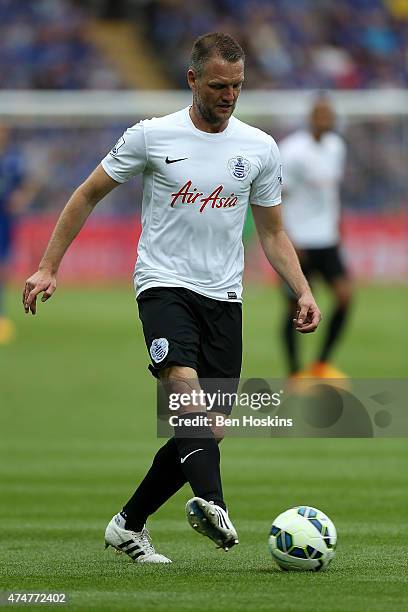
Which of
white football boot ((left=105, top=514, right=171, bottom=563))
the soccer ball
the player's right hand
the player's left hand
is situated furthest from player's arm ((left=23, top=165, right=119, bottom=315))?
the soccer ball

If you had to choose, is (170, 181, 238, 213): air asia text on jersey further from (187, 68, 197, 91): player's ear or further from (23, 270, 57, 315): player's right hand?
(23, 270, 57, 315): player's right hand

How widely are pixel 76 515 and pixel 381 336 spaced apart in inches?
490

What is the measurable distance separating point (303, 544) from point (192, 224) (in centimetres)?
161

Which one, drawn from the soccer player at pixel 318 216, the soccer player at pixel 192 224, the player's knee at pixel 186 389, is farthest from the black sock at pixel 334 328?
the player's knee at pixel 186 389

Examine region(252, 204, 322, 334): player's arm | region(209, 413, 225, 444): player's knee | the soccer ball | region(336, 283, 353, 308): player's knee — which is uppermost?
region(252, 204, 322, 334): player's arm

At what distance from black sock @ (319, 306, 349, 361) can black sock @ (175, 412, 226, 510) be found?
8485 millimetres

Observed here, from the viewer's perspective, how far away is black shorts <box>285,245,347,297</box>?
15039 millimetres

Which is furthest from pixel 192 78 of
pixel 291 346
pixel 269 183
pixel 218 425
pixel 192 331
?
pixel 291 346

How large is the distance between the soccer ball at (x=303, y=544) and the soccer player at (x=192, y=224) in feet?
1.78

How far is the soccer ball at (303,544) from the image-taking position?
6570mm

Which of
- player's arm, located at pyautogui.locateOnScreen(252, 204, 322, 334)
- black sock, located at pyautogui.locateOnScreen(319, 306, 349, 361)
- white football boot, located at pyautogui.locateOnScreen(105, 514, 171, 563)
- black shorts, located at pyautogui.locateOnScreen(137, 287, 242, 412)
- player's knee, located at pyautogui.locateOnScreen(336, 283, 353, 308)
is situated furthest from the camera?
black sock, located at pyautogui.locateOnScreen(319, 306, 349, 361)

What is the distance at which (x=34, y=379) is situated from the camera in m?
16.4

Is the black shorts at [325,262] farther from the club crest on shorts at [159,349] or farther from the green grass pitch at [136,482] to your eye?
the club crest on shorts at [159,349]

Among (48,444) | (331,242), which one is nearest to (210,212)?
(48,444)
